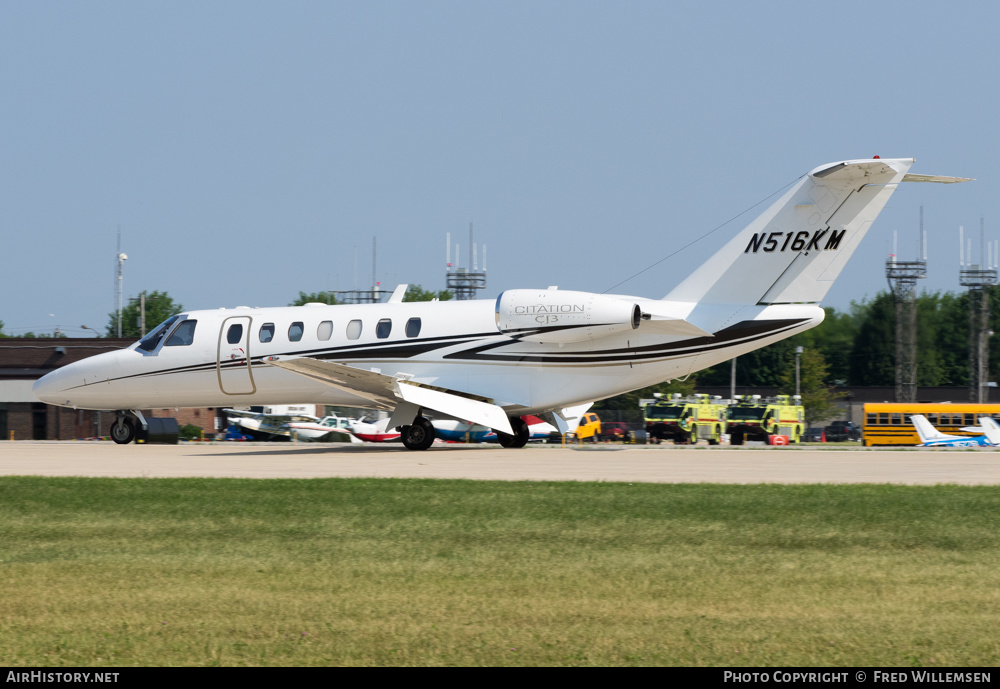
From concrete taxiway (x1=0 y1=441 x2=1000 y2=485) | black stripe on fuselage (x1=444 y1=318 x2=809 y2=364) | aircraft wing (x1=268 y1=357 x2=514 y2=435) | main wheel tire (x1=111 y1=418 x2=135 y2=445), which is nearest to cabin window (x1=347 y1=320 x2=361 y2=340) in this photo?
aircraft wing (x1=268 y1=357 x2=514 y2=435)

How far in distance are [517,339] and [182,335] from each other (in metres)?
8.55

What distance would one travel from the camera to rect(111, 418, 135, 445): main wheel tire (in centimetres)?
2819

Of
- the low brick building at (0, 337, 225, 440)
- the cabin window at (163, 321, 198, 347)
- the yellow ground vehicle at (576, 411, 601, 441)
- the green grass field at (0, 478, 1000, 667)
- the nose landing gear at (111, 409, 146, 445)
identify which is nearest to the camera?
the green grass field at (0, 478, 1000, 667)

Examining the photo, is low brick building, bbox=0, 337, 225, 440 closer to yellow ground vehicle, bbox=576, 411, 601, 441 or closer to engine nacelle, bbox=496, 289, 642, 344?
yellow ground vehicle, bbox=576, 411, 601, 441

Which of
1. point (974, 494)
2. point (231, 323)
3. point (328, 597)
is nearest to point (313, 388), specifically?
point (231, 323)

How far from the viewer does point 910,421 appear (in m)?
45.7

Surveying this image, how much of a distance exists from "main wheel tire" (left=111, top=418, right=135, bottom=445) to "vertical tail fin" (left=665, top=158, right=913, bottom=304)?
15.2 meters

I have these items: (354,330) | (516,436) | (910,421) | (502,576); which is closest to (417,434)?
(354,330)

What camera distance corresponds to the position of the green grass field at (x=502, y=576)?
6.52m

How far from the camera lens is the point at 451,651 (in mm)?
6445

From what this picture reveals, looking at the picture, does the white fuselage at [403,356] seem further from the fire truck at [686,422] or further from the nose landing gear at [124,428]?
the fire truck at [686,422]

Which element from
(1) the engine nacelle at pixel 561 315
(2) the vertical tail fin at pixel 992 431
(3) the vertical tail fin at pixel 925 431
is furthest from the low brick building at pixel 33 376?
(2) the vertical tail fin at pixel 992 431
